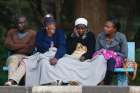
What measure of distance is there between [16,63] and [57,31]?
0.83m

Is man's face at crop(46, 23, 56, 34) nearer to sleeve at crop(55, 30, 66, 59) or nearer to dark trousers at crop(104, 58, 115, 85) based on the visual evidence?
sleeve at crop(55, 30, 66, 59)

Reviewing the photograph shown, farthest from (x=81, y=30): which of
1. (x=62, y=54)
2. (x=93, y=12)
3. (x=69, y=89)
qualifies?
(x=69, y=89)

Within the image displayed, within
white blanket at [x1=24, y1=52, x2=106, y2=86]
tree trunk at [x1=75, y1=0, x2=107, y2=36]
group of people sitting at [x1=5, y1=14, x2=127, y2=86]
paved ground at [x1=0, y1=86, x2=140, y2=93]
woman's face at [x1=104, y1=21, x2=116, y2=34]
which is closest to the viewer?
paved ground at [x1=0, y1=86, x2=140, y2=93]

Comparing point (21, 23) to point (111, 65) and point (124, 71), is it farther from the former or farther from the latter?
point (124, 71)

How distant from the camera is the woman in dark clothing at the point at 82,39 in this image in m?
10.6

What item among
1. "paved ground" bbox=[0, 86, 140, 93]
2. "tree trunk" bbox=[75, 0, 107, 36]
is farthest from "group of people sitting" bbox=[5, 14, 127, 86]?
"tree trunk" bbox=[75, 0, 107, 36]

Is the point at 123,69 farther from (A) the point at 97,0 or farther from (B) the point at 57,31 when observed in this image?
(A) the point at 97,0

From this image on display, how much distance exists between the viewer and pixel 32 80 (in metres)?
10.3

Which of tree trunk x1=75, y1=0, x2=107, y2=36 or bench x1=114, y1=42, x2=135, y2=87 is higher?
tree trunk x1=75, y1=0, x2=107, y2=36

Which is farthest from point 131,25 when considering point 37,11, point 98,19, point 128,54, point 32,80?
point 32,80

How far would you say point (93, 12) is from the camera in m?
12.0

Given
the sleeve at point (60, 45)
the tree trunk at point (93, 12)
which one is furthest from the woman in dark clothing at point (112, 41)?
the tree trunk at point (93, 12)

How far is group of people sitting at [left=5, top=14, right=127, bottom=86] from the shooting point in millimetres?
10133

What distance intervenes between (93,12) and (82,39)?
1.38 metres
